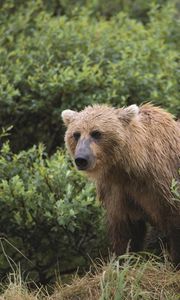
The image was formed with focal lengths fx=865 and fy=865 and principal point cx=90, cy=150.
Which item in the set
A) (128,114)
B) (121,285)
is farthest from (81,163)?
(121,285)

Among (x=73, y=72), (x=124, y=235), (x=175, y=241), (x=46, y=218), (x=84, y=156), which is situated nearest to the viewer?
(x=84, y=156)

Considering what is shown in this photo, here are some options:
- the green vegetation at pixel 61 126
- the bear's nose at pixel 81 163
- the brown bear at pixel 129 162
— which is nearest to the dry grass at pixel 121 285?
the green vegetation at pixel 61 126

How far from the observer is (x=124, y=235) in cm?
698

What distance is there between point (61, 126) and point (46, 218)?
184 cm

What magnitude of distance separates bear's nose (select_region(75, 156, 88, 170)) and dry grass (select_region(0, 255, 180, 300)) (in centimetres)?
75

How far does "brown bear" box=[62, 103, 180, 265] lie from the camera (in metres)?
6.65

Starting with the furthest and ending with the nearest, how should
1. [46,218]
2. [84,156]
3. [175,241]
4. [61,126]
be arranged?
[61,126], [46,218], [175,241], [84,156]

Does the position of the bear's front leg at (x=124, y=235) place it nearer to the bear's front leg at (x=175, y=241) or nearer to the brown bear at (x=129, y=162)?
the brown bear at (x=129, y=162)

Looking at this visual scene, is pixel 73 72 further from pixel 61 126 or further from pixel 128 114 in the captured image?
pixel 128 114

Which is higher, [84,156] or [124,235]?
[84,156]

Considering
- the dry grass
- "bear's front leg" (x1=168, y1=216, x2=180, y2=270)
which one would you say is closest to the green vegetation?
the dry grass

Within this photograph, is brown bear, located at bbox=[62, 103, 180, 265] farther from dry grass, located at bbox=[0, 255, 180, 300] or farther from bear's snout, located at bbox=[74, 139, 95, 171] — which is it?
dry grass, located at bbox=[0, 255, 180, 300]

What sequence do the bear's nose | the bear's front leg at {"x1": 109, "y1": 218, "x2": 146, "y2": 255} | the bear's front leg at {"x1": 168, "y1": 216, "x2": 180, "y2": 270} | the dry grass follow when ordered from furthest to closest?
the bear's front leg at {"x1": 109, "y1": 218, "x2": 146, "y2": 255}, the bear's front leg at {"x1": 168, "y1": 216, "x2": 180, "y2": 270}, the bear's nose, the dry grass

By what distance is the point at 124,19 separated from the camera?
1198cm
